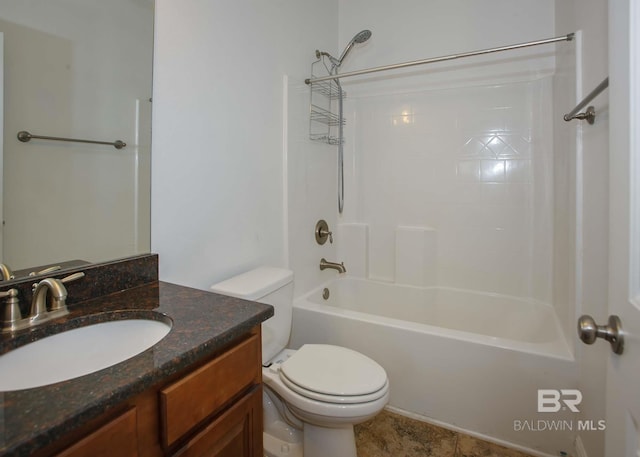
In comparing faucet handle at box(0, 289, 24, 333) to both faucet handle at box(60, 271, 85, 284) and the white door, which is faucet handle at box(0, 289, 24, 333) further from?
the white door

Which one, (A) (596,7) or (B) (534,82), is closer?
(A) (596,7)

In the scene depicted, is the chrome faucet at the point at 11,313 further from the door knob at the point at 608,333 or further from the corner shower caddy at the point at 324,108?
the corner shower caddy at the point at 324,108

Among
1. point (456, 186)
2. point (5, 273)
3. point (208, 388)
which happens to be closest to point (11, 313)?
point (5, 273)

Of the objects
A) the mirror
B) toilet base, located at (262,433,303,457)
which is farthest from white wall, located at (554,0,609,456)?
the mirror

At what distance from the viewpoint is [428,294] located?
2420 mm

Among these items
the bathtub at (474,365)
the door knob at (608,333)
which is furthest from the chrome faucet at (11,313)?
the bathtub at (474,365)

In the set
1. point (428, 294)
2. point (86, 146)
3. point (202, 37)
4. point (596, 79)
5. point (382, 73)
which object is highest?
point (382, 73)

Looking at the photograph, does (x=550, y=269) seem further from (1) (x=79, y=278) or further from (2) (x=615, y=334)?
(1) (x=79, y=278)

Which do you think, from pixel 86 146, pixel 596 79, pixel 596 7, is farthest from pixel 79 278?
pixel 596 7

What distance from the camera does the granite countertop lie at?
0.49 metres

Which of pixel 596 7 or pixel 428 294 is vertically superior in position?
pixel 596 7

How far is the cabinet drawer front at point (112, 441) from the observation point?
53 cm

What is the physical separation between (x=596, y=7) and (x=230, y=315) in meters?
1.72

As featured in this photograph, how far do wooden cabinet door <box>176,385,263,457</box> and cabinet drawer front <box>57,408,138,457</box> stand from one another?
13cm
